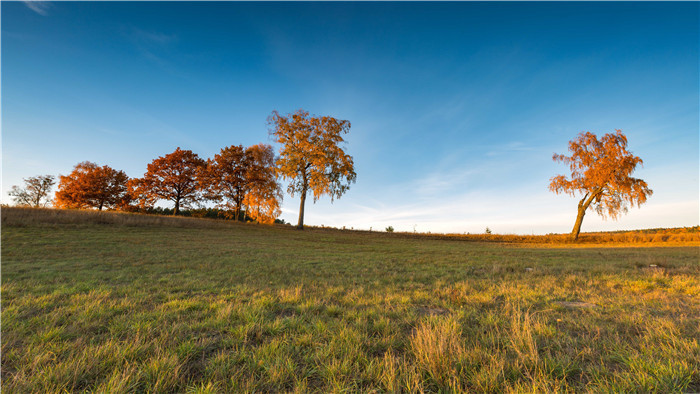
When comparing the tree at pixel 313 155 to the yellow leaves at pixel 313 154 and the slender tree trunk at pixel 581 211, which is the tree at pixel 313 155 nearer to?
the yellow leaves at pixel 313 154

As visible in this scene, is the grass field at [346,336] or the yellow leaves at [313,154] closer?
the grass field at [346,336]

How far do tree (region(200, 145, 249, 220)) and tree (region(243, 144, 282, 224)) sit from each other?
3.91 feet

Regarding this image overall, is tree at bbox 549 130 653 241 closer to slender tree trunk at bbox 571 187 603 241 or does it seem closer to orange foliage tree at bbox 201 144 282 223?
slender tree trunk at bbox 571 187 603 241

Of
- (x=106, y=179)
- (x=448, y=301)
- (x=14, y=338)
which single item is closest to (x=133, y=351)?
(x=14, y=338)

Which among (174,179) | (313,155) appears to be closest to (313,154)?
(313,155)

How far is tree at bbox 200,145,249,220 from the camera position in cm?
3606

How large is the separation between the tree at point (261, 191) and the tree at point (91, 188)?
86.2 ft

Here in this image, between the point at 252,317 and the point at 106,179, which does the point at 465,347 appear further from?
the point at 106,179

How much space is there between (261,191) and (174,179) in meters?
16.7

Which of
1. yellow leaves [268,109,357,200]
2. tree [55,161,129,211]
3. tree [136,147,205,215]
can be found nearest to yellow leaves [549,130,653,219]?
yellow leaves [268,109,357,200]

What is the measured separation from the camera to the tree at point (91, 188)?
1673 inches

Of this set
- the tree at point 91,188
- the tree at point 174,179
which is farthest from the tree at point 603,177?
the tree at point 91,188

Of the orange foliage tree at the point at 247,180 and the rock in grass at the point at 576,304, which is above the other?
the orange foliage tree at the point at 247,180

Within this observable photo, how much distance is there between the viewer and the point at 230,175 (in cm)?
3591
